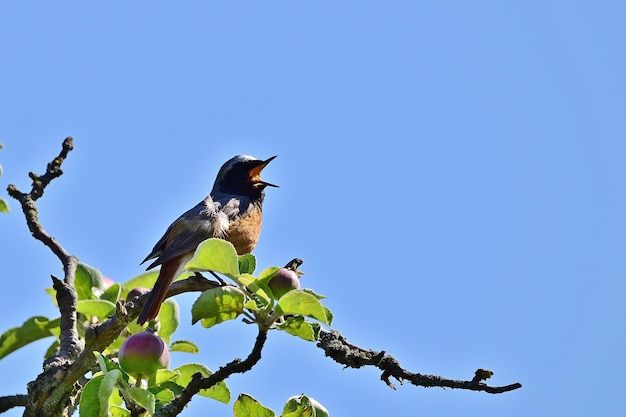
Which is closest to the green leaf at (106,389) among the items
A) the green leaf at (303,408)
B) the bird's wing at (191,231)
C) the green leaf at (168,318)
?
the green leaf at (303,408)

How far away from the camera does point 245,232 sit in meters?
6.55

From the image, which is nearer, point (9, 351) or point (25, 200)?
point (25, 200)

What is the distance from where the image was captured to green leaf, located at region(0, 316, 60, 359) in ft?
14.8

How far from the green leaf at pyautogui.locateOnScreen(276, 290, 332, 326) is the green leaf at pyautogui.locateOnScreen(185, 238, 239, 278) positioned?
0.22 metres

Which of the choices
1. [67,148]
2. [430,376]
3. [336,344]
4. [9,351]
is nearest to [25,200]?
[67,148]

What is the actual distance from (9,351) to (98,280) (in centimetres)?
63

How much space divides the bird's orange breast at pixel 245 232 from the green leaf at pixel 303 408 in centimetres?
311

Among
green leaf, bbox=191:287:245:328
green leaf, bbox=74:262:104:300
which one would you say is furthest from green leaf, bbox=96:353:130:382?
green leaf, bbox=74:262:104:300

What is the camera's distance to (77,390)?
12.4 ft

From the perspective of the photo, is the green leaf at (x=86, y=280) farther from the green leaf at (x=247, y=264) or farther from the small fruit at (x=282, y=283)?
the small fruit at (x=282, y=283)

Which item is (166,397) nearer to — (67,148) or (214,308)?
(214,308)

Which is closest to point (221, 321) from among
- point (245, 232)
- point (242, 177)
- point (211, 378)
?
point (211, 378)

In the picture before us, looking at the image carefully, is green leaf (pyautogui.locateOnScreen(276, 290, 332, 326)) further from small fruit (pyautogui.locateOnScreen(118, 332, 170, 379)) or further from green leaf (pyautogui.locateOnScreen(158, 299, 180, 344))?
green leaf (pyautogui.locateOnScreen(158, 299, 180, 344))

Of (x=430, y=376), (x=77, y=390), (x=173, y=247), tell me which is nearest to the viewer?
(x=430, y=376)
